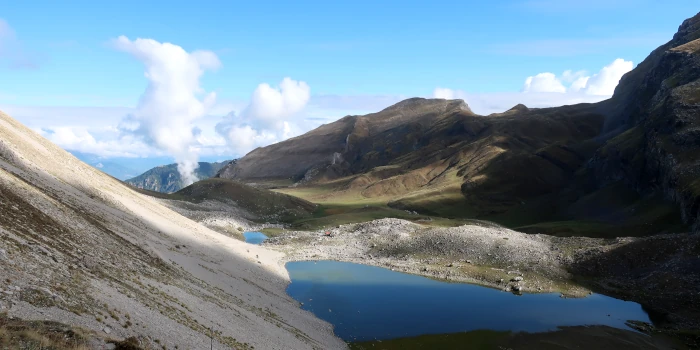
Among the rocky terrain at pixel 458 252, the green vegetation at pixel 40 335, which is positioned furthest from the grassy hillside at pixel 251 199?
the green vegetation at pixel 40 335

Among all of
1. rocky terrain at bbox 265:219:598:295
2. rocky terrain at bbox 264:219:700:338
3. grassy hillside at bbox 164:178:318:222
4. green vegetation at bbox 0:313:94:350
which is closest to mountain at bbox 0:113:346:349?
green vegetation at bbox 0:313:94:350

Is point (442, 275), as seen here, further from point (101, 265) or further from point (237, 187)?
point (237, 187)

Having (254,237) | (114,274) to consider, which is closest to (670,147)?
(254,237)

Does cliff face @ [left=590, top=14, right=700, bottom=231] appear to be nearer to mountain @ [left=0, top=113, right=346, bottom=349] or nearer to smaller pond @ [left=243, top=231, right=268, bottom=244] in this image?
mountain @ [left=0, top=113, right=346, bottom=349]

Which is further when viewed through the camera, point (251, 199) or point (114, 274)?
point (251, 199)

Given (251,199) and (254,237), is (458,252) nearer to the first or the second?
(254,237)

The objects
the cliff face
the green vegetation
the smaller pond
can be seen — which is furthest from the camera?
the cliff face
